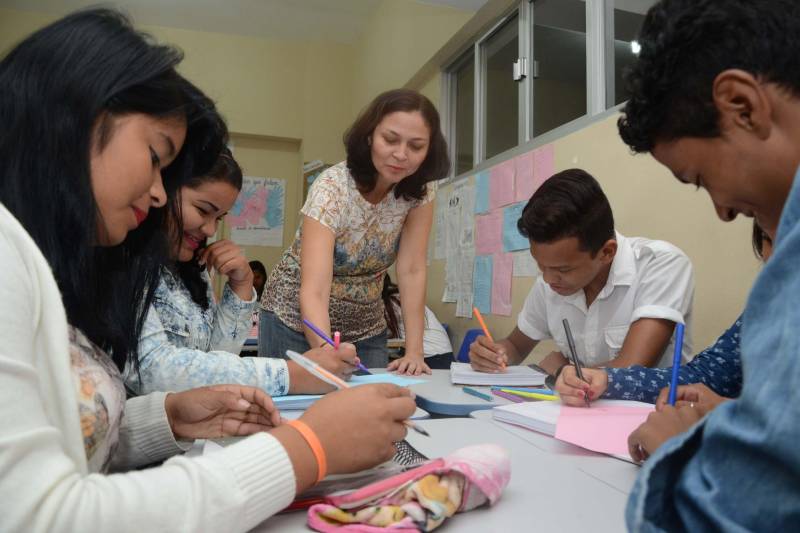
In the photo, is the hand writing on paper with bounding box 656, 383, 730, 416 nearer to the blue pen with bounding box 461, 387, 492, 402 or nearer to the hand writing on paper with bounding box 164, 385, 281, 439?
the blue pen with bounding box 461, 387, 492, 402

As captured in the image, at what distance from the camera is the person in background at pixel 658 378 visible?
1.05 m

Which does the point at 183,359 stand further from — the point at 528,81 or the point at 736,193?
the point at 528,81

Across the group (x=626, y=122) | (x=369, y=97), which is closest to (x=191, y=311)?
(x=626, y=122)

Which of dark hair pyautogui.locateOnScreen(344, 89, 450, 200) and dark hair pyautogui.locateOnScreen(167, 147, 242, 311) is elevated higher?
→ dark hair pyautogui.locateOnScreen(344, 89, 450, 200)

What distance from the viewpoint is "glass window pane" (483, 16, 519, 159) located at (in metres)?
2.81

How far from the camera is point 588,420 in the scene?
918 mm

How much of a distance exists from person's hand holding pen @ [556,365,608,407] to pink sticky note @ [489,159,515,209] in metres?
1.57

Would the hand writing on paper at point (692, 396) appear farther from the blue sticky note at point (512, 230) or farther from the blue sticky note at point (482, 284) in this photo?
the blue sticky note at point (482, 284)

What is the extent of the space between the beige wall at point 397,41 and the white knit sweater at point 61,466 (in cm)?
297

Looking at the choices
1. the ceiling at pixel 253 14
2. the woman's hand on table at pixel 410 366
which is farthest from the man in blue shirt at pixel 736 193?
the ceiling at pixel 253 14

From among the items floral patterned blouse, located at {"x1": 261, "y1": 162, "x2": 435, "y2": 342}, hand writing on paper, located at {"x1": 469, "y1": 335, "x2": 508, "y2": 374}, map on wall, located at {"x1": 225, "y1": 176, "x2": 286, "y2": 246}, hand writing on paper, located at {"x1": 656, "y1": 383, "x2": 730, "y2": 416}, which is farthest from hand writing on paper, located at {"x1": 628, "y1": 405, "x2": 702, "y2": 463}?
map on wall, located at {"x1": 225, "y1": 176, "x2": 286, "y2": 246}

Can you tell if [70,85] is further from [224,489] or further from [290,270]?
[290,270]

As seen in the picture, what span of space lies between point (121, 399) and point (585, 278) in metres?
1.18

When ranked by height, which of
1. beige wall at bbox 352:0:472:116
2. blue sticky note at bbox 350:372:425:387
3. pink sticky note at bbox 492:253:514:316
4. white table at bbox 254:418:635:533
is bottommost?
white table at bbox 254:418:635:533
